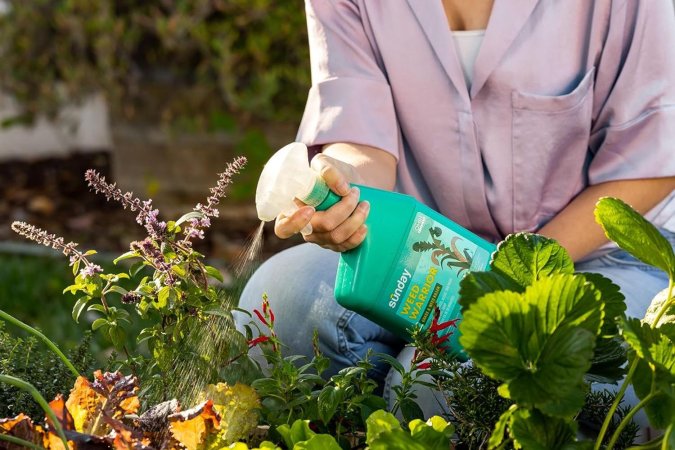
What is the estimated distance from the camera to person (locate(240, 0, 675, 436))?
171cm

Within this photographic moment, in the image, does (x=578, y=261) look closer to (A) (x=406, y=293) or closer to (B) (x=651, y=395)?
(A) (x=406, y=293)

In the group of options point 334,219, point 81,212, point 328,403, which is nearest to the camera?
point 328,403

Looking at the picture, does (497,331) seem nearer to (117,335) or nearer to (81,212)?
(117,335)

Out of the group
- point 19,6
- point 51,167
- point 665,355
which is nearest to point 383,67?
point 665,355

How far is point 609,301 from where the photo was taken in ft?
3.14

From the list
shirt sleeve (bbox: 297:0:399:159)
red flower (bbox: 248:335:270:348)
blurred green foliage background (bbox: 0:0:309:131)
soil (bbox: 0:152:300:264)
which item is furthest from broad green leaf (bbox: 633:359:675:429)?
blurred green foliage background (bbox: 0:0:309:131)

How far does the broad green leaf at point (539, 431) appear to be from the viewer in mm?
860

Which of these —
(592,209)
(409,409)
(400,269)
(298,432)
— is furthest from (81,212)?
(298,432)

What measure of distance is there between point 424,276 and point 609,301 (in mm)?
465

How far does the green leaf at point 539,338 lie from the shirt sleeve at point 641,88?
36.1 inches

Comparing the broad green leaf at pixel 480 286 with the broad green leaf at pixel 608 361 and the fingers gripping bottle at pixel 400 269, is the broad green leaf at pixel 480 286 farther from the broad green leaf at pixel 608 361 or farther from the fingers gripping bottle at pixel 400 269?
the fingers gripping bottle at pixel 400 269

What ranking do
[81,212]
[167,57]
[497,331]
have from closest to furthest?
[497,331]
[167,57]
[81,212]

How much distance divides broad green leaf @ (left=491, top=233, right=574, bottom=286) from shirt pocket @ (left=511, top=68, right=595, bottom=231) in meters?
0.80

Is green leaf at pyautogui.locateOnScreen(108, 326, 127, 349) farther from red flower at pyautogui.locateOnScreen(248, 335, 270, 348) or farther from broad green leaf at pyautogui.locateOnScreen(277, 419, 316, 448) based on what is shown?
broad green leaf at pyautogui.locateOnScreen(277, 419, 316, 448)
